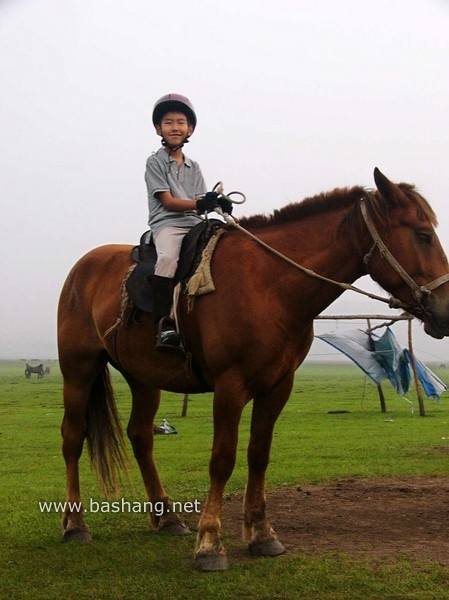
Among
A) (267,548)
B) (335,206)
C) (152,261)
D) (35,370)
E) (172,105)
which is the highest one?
(172,105)

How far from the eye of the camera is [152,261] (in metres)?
5.77

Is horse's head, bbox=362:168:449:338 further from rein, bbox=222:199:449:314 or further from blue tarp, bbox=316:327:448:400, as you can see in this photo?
blue tarp, bbox=316:327:448:400

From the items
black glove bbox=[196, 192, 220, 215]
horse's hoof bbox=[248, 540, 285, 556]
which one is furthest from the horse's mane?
horse's hoof bbox=[248, 540, 285, 556]

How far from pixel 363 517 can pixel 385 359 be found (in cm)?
1511

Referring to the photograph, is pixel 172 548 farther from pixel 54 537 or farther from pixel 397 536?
pixel 397 536

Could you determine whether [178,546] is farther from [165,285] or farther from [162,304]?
[165,285]

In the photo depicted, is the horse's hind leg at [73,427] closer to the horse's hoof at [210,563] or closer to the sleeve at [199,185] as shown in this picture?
the horse's hoof at [210,563]

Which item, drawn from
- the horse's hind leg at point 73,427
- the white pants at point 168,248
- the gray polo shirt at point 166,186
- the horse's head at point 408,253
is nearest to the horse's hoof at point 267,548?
the horse's hind leg at point 73,427

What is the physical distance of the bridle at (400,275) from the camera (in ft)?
14.6

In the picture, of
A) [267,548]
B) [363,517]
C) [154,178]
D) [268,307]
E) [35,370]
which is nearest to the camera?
[268,307]

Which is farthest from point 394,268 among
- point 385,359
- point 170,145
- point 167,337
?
point 385,359

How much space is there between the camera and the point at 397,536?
5.47m

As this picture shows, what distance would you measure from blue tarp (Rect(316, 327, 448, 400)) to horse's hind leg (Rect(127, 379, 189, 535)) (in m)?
14.1

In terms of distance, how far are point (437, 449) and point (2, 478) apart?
7.22m
